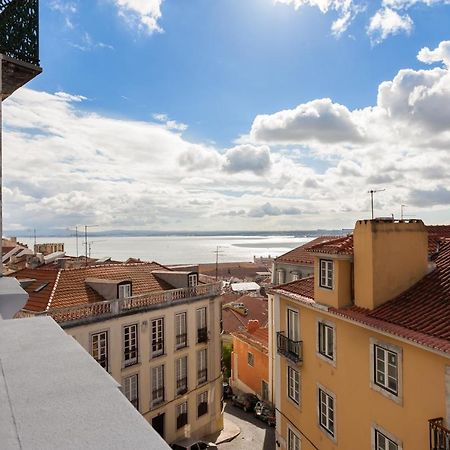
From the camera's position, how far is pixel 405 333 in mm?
9555

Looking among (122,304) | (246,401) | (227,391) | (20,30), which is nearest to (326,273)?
(20,30)

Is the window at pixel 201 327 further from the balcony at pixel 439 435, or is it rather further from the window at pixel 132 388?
the balcony at pixel 439 435

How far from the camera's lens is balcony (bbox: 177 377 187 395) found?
23219mm

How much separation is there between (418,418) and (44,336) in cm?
1018

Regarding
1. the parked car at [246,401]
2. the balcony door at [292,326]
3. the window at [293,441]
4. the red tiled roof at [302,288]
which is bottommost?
the parked car at [246,401]

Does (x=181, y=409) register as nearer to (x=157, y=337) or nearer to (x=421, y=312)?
(x=157, y=337)

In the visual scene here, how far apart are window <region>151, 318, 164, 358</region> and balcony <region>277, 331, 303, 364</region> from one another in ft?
27.5

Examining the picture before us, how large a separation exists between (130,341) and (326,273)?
12.3m

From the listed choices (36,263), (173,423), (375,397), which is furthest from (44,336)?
(36,263)

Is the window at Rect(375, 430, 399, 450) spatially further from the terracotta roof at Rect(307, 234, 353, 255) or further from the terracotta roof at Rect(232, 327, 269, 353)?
the terracotta roof at Rect(232, 327, 269, 353)

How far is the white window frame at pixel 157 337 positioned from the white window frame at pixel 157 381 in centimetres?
84

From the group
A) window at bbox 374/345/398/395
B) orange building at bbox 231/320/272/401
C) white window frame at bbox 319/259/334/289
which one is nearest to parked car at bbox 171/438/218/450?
orange building at bbox 231/320/272/401

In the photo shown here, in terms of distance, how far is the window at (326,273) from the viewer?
13.2m

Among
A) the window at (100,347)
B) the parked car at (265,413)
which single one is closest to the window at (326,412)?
the window at (100,347)
